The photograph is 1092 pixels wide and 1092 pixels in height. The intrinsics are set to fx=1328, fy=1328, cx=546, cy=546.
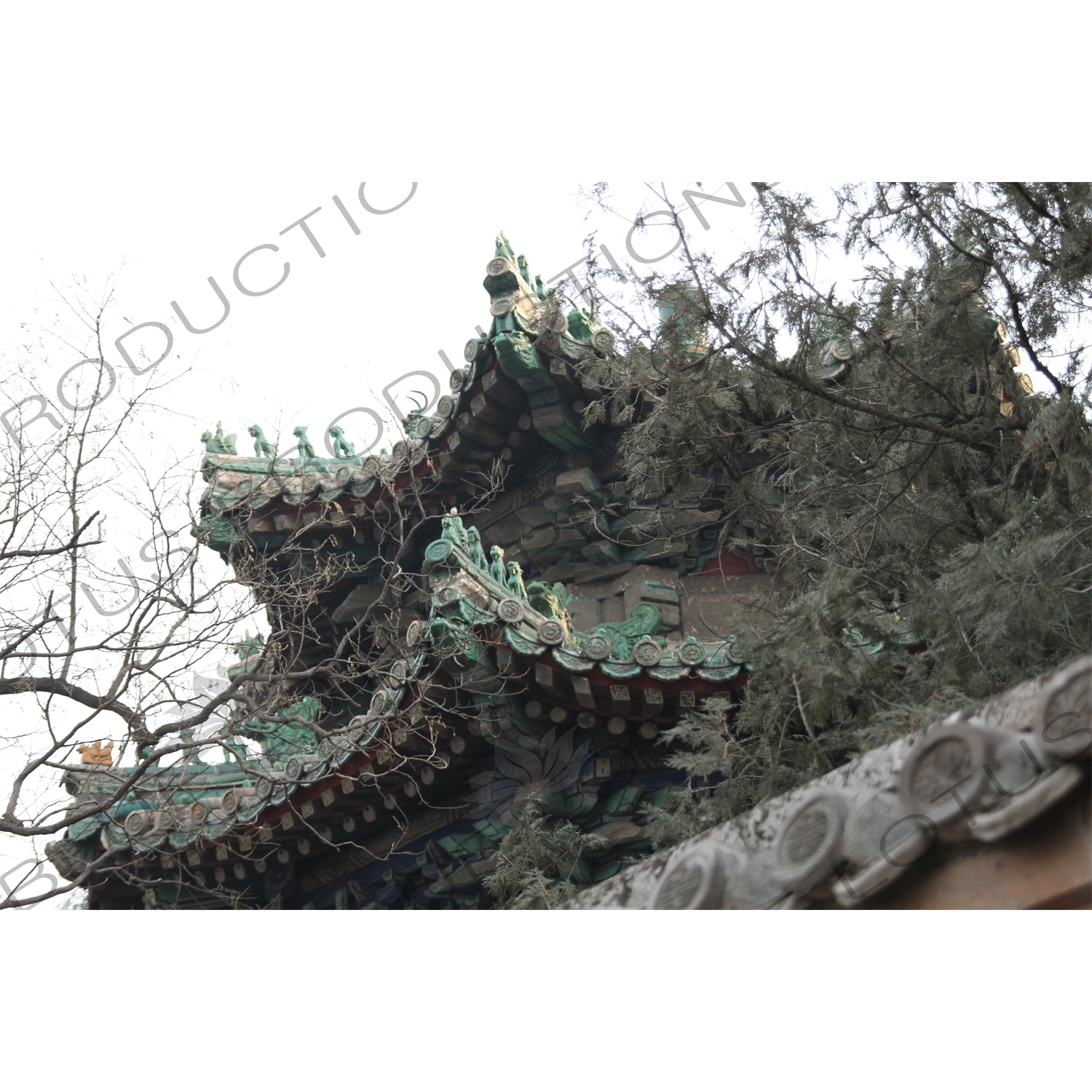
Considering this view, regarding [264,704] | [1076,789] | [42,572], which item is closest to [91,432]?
[42,572]

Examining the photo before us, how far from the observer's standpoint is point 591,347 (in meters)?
6.34

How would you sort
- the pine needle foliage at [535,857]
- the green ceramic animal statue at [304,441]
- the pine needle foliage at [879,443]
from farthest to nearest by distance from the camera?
the green ceramic animal statue at [304,441]
the pine needle foliage at [535,857]
the pine needle foliage at [879,443]

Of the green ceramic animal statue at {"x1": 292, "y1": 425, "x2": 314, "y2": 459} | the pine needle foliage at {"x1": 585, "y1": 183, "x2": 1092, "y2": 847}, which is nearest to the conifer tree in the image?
the pine needle foliage at {"x1": 585, "y1": 183, "x2": 1092, "y2": 847}

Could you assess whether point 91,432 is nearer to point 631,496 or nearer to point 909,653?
point 631,496

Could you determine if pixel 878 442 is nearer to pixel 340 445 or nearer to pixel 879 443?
pixel 879 443

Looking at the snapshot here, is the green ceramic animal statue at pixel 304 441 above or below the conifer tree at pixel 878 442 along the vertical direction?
above

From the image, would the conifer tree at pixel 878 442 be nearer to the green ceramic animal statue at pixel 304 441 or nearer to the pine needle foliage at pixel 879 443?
the pine needle foliage at pixel 879 443

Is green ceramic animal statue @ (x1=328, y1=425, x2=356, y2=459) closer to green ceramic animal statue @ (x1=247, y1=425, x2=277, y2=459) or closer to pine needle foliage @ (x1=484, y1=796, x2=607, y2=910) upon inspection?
green ceramic animal statue @ (x1=247, y1=425, x2=277, y2=459)

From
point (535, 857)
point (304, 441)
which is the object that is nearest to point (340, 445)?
point (304, 441)

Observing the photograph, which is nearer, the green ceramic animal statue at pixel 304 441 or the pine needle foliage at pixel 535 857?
the pine needle foliage at pixel 535 857

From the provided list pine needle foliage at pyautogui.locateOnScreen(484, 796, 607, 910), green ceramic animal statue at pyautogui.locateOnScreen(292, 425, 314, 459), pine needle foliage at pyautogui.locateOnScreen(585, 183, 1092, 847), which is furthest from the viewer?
green ceramic animal statue at pyautogui.locateOnScreen(292, 425, 314, 459)

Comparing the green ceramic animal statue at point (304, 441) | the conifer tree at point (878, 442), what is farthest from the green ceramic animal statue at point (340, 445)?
the conifer tree at point (878, 442)

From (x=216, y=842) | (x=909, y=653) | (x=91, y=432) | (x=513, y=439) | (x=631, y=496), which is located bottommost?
(x=909, y=653)

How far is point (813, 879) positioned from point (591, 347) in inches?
179
